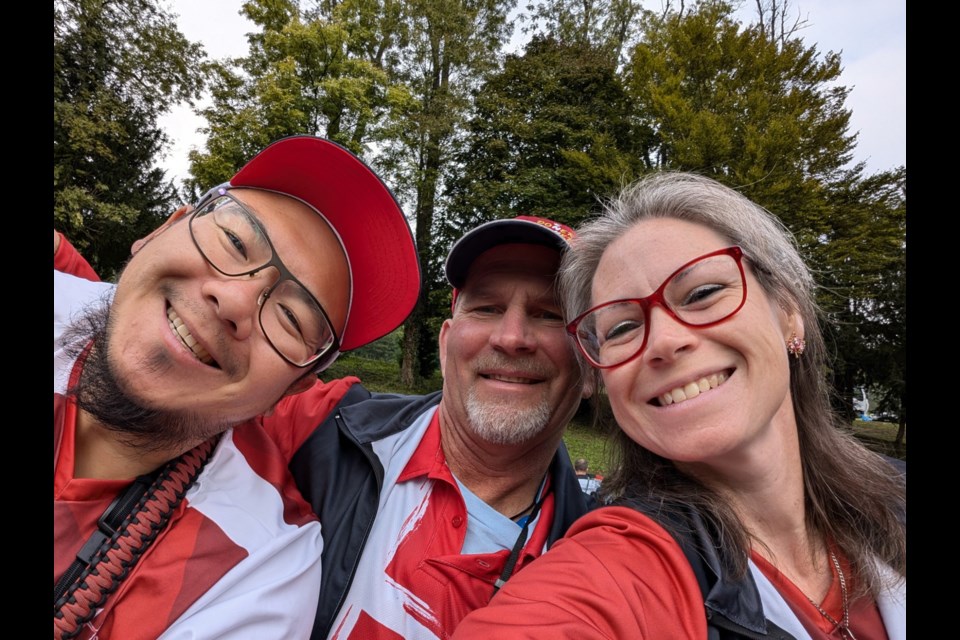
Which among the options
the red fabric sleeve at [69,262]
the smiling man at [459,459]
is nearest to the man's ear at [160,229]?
the red fabric sleeve at [69,262]

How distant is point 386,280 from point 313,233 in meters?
0.37

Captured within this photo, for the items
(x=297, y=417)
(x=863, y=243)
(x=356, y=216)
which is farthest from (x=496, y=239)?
(x=863, y=243)

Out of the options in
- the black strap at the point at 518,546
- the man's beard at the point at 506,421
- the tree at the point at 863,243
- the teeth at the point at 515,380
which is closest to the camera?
the black strap at the point at 518,546

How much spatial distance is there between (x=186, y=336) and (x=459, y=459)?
125 cm

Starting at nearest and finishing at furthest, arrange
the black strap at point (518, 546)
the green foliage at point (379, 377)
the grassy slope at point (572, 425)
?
the black strap at point (518, 546) → the grassy slope at point (572, 425) → the green foliage at point (379, 377)

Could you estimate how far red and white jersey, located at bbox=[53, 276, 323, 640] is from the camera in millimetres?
1250

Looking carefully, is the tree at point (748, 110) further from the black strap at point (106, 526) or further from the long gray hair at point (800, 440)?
the black strap at point (106, 526)

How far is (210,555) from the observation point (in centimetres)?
137

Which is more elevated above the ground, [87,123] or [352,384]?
[87,123]

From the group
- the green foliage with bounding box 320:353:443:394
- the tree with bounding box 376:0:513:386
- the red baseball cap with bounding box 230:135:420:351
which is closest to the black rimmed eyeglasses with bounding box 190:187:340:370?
the red baseball cap with bounding box 230:135:420:351

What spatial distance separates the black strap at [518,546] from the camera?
1.72 metres
